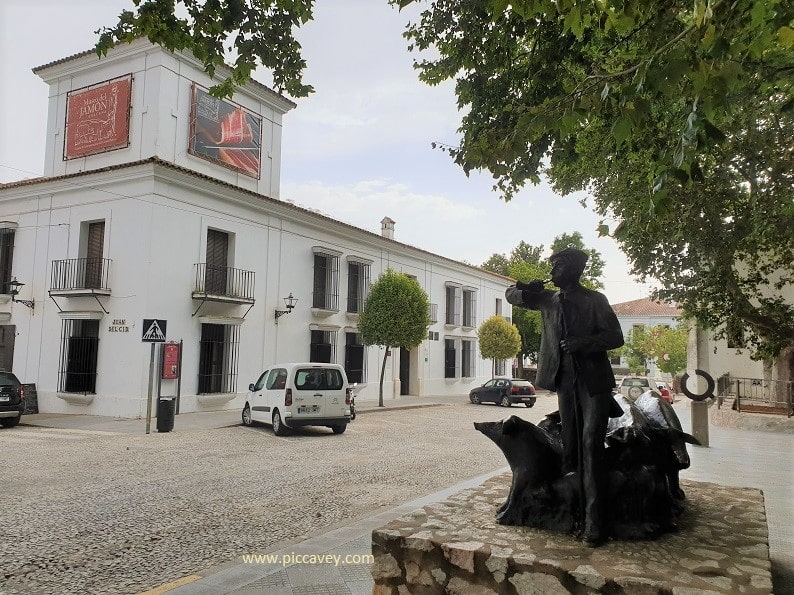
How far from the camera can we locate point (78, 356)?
16.3 meters

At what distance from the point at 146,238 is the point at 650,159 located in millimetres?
12971

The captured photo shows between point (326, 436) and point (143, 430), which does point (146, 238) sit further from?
point (326, 436)

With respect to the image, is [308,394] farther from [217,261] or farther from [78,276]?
[78,276]

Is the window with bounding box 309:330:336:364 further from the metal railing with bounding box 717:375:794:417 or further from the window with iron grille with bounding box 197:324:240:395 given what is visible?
the metal railing with bounding box 717:375:794:417

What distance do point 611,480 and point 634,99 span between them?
2.46 meters

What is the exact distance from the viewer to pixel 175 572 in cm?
437

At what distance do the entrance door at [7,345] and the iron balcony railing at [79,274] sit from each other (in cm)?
229

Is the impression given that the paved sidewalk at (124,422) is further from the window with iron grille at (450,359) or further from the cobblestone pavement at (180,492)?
the window with iron grille at (450,359)

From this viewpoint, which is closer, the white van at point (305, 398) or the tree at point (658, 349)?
the white van at point (305, 398)

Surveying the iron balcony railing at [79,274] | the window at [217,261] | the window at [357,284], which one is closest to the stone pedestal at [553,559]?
the window at [217,261]

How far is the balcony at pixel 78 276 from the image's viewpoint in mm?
16094

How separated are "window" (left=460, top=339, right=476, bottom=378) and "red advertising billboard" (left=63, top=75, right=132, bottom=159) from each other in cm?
2078

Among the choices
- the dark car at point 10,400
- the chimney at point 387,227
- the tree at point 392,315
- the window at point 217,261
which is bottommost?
the dark car at point 10,400

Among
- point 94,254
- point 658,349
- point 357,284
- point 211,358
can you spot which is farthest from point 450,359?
point 658,349
